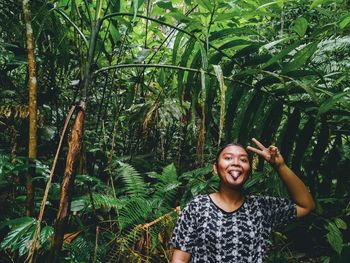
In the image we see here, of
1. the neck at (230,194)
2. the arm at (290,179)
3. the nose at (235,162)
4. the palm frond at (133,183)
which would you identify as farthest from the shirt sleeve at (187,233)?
the palm frond at (133,183)

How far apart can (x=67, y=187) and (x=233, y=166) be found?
633mm

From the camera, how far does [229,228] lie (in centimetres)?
142

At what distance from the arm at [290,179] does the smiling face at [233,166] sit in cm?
6

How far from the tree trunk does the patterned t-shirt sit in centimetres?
45

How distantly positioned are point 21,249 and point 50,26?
1.12m

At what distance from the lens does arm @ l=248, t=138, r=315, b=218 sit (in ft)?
4.90

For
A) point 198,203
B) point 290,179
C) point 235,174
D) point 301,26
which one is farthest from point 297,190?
point 301,26

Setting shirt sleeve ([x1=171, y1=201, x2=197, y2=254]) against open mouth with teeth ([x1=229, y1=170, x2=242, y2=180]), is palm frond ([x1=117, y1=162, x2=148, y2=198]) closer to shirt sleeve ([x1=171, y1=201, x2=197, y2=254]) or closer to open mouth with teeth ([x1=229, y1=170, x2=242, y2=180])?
shirt sleeve ([x1=171, y1=201, x2=197, y2=254])

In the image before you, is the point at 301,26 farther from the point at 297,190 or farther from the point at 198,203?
the point at 198,203

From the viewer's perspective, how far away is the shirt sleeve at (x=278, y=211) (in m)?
1.52

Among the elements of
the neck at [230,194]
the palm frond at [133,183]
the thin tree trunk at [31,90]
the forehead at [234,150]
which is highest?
the thin tree trunk at [31,90]

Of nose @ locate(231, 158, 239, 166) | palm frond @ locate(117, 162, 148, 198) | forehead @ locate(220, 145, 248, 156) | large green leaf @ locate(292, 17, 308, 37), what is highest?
large green leaf @ locate(292, 17, 308, 37)

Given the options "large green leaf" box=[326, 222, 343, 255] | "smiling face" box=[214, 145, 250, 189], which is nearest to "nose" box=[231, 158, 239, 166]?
"smiling face" box=[214, 145, 250, 189]

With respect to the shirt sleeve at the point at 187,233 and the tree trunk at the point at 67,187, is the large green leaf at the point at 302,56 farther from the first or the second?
the tree trunk at the point at 67,187
